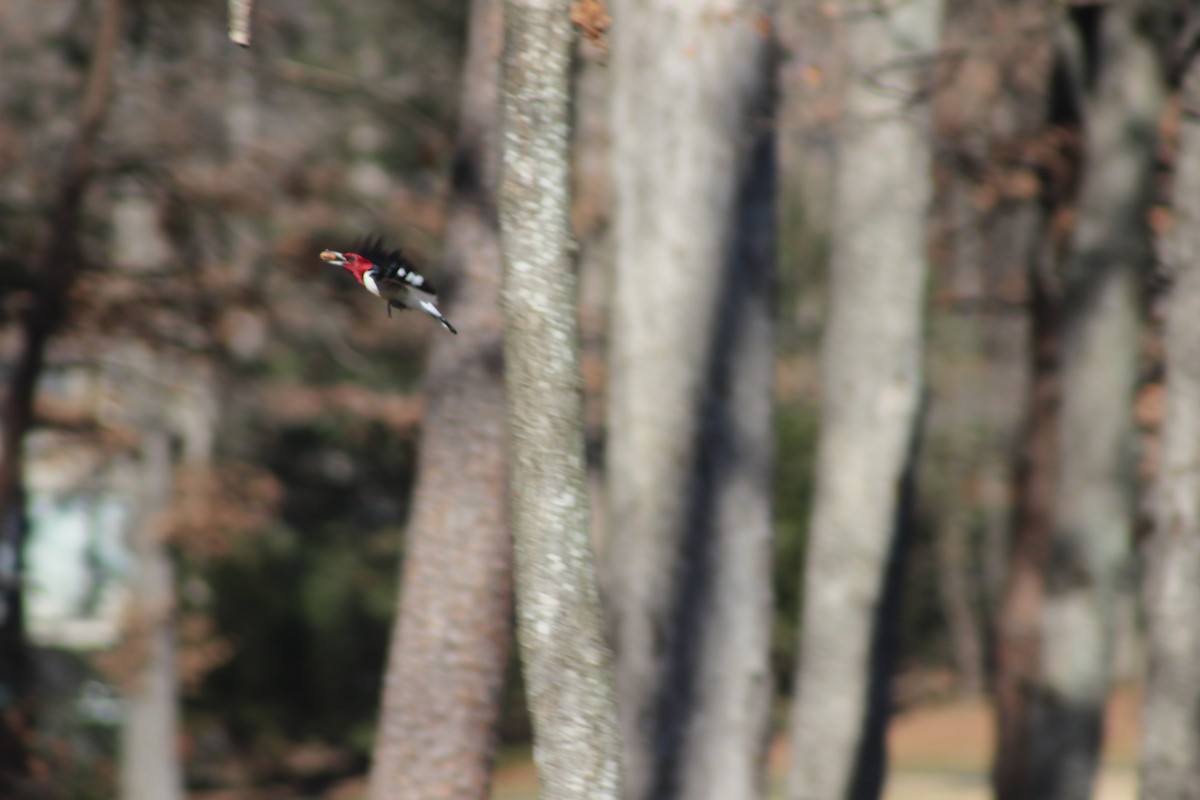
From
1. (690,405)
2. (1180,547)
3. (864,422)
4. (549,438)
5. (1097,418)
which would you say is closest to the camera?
(549,438)

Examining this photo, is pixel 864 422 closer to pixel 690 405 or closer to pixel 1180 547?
pixel 1180 547

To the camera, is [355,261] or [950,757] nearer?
[355,261]

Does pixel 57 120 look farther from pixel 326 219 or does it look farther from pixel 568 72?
pixel 568 72

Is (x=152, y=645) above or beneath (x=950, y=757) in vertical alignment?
above

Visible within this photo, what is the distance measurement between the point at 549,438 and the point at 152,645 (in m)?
12.1

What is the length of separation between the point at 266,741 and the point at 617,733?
18848 millimetres

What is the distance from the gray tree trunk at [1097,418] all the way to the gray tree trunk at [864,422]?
4.65ft

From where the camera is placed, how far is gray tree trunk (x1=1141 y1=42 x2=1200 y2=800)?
23.6ft

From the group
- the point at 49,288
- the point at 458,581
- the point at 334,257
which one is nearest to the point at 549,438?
the point at 334,257

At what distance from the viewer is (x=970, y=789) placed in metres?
20.5

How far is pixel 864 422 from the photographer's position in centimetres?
1003

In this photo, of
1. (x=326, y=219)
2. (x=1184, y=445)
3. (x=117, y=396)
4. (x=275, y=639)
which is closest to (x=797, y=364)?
(x=275, y=639)

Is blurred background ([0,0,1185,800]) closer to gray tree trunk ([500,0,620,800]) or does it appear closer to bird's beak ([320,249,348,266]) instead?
gray tree trunk ([500,0,620,800])

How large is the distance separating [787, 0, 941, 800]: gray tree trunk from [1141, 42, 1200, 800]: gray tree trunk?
2.47 m
